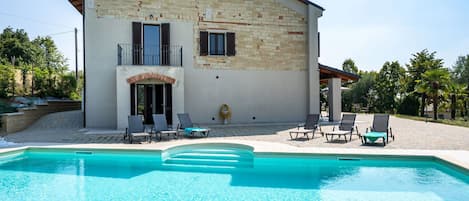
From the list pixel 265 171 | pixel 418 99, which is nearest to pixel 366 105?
pixel 418 99

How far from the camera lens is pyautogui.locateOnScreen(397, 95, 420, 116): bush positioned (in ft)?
93.5

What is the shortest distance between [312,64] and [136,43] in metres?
9.15

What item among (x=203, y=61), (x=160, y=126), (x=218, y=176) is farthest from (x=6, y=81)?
(x=218, y=176)

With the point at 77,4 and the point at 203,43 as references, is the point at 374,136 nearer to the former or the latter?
the point at 203,43

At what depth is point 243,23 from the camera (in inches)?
651

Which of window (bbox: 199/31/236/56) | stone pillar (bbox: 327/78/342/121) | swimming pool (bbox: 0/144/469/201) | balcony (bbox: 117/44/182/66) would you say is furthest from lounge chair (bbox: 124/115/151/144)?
stone pillar (bbox: 327/78/342/121)

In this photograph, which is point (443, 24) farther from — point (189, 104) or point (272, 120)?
point (189, 104)

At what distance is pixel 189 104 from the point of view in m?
15.9

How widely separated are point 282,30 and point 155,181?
12404mm

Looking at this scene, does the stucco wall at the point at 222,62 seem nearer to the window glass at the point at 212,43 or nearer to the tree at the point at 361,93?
the window glass at the point at 212,43

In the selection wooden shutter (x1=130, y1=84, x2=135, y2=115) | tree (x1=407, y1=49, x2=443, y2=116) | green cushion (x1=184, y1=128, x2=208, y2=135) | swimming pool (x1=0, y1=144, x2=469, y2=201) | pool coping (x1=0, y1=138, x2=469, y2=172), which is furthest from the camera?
tree (x1=407, y1=49, x2=443, y2=116)

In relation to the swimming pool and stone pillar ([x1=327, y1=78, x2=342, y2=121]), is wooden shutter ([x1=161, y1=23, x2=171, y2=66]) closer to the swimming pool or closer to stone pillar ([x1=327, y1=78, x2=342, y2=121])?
the swimming pool

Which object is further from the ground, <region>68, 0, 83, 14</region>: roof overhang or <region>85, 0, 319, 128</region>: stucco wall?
<region>68, 0, 83, 14</region>: roof overhang

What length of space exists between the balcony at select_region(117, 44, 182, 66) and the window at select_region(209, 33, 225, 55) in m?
1.67
